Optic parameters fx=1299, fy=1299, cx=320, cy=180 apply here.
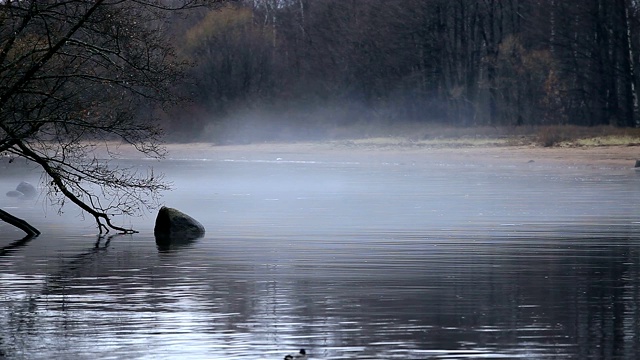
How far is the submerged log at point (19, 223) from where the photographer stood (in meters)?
21.1

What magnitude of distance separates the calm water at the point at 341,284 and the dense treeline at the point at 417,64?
33.4 metres

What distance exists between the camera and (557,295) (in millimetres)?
13406

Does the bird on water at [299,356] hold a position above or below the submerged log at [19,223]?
below

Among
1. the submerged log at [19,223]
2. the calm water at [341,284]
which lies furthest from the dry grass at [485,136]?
the submerged log at [19,223]

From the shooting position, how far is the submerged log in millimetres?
21062

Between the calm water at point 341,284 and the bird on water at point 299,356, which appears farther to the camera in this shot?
the calm water at point 341,284

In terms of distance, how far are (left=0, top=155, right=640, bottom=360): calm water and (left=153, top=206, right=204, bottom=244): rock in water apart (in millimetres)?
401

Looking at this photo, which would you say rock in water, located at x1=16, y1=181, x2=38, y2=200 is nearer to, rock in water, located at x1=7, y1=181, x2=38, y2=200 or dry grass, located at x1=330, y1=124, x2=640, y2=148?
rock in water, located at x1=7, y1=181, x2=38, y2=200

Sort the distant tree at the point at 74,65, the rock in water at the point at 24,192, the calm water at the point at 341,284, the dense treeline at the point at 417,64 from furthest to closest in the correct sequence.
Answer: the dense treeline at the point at 417,64 < the rock in water at the point at 24,192 < the distant tree at the point at 74,65 < the calm water at the point at 341,284

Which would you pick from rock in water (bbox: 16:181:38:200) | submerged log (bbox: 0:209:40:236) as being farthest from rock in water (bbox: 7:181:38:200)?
submerged log (bbox: 0:209:40:236)

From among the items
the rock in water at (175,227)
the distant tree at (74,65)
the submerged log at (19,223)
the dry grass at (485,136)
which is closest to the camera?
the distant tree at (74,65)

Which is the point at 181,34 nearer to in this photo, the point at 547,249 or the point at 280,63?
the point at 280,63

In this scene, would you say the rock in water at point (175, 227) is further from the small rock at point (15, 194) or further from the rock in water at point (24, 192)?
the small rock at point (15, 194)

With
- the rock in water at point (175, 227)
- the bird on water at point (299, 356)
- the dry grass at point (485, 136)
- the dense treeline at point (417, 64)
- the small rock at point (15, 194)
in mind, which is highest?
the dense treeline at point (417, 64)
